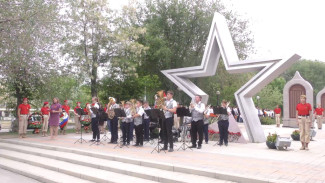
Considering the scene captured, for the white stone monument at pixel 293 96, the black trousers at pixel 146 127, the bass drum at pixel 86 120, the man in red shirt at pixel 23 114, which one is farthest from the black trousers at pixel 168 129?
the white stone monument at pixel 293 96

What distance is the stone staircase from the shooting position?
302 inches

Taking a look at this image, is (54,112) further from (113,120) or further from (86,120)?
(86,120)

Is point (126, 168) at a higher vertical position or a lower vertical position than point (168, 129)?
lower

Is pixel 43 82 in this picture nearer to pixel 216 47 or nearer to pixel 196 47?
pixel 216 47

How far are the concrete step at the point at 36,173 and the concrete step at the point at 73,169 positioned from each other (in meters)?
0.15

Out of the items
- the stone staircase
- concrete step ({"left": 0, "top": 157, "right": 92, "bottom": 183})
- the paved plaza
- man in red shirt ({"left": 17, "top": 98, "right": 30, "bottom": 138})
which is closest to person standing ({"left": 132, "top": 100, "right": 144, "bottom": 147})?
the paved plaza

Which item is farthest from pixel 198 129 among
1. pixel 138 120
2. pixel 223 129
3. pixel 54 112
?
pixel 54 112

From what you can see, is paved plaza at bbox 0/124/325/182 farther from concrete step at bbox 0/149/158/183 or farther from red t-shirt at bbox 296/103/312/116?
red t-shirt at bbox 296/103/312/116

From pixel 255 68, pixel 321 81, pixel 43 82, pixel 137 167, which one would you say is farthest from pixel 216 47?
pixel 321 81

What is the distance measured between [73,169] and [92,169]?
59cm

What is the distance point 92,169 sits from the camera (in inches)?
370

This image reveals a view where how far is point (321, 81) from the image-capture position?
66.0 metres

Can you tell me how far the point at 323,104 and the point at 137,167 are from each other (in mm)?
32855

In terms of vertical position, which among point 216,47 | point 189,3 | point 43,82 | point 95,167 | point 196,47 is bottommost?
point 95,167
